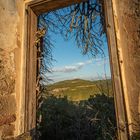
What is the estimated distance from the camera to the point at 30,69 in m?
2.65

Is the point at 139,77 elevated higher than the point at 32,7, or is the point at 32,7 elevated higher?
the point at 32,7

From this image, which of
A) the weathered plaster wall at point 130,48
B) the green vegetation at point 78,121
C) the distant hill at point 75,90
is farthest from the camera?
the distant hill at point 75,90

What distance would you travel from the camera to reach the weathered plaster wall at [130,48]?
179 centimetres

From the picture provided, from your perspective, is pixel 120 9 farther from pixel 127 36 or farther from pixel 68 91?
pixel 68 91

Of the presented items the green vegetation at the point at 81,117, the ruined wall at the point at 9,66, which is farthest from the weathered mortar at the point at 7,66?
the green vegetation at the point at 81,117

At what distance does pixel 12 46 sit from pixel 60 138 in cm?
313

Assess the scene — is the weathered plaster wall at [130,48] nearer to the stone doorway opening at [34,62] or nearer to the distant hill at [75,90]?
the stone doorway opening at [34,62]

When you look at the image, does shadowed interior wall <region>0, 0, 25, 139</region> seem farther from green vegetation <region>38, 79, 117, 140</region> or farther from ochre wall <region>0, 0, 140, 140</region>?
green vegetation <region>38, 79, 117, 140</region>

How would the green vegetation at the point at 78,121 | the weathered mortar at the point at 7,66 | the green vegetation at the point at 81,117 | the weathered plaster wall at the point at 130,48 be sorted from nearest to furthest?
1. the weathered plaster wall at the point at 130,48
2. the weathered mortar at the point at 7,66
3. the green vegetation at the point at 81,117
4. the green vegetation at the point at 78,121

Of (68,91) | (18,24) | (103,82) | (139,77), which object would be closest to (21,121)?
(18,24)

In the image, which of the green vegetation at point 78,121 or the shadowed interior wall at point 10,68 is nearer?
the shadowed interior wall at point 10,68

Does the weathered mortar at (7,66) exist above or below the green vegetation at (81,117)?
above

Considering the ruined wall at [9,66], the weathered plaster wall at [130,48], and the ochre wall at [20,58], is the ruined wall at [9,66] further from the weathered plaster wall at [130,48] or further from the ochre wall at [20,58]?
the weathered plaster wall at [130,48]

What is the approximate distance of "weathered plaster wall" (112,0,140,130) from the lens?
1785 mm
